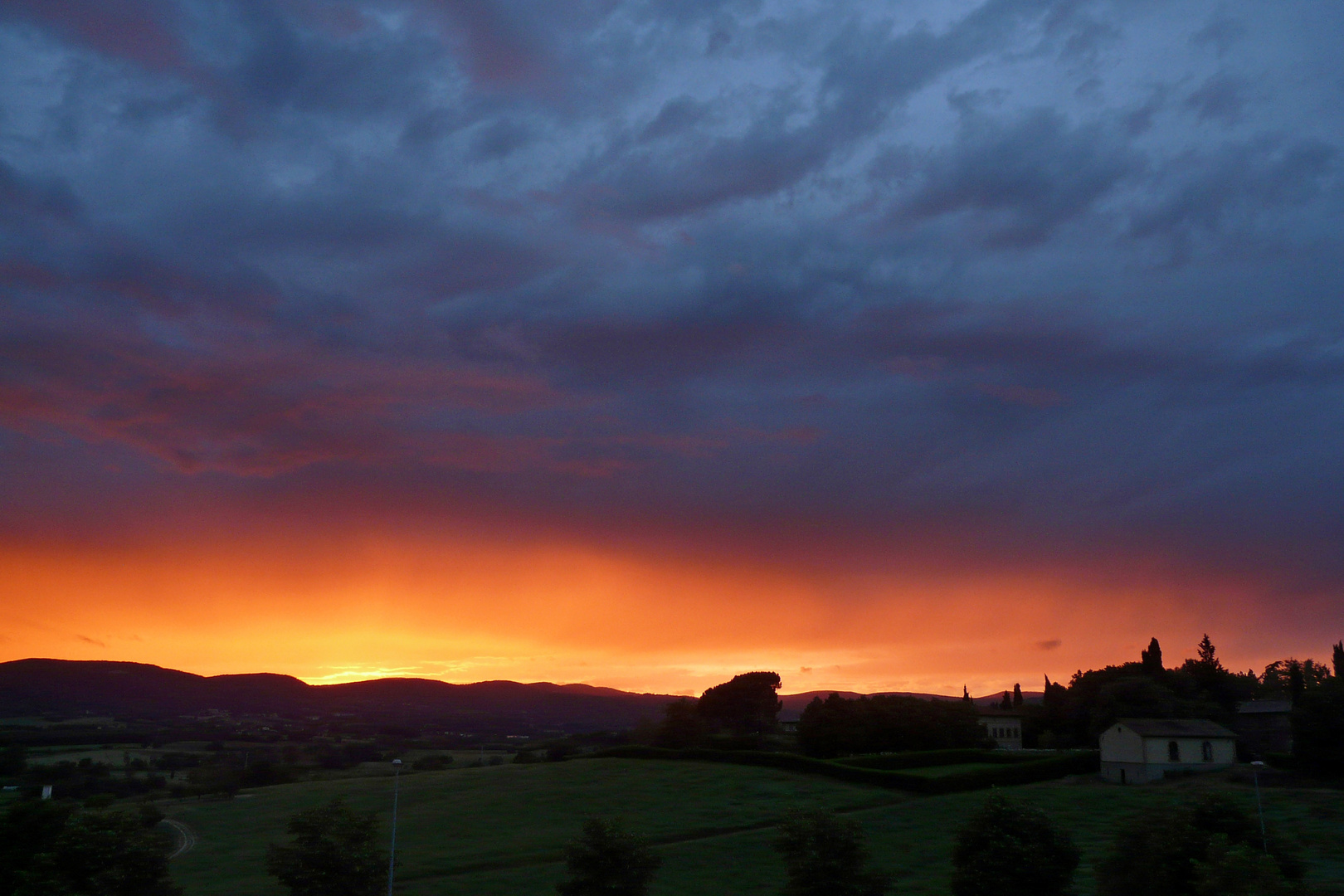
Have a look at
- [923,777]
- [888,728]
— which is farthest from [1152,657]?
[923,777]

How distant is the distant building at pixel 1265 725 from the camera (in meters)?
117

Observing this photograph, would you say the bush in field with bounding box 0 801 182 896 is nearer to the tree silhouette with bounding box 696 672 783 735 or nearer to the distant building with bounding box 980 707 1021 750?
the distant building with bounding box 980 707 1021 750

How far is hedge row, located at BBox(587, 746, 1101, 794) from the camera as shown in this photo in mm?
84438

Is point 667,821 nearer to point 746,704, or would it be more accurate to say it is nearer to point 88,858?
point 88,858

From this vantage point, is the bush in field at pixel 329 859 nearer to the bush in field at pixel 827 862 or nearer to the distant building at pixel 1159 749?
the bush in field at pixel 827 862

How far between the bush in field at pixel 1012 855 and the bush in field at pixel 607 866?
49.1ft

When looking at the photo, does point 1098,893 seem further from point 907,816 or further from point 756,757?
point 756,757

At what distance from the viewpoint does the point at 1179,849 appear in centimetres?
3553

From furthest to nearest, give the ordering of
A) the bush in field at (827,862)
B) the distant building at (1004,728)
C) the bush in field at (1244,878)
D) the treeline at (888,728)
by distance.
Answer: the distant building at (1004,728)
the treeline at (888,728)
the bush in field at (827,862)
the bush in field at (1244,878)

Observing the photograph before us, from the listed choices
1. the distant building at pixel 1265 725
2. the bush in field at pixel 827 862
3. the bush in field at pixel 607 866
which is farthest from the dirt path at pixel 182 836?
the distant building at pixel 1265 725

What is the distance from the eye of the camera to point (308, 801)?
9506cm

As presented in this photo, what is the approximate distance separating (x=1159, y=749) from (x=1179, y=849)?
62128 mm

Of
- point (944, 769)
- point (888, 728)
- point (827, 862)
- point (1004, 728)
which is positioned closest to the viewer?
point (827, 862)

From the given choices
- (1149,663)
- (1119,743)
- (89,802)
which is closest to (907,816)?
(1119,743)
